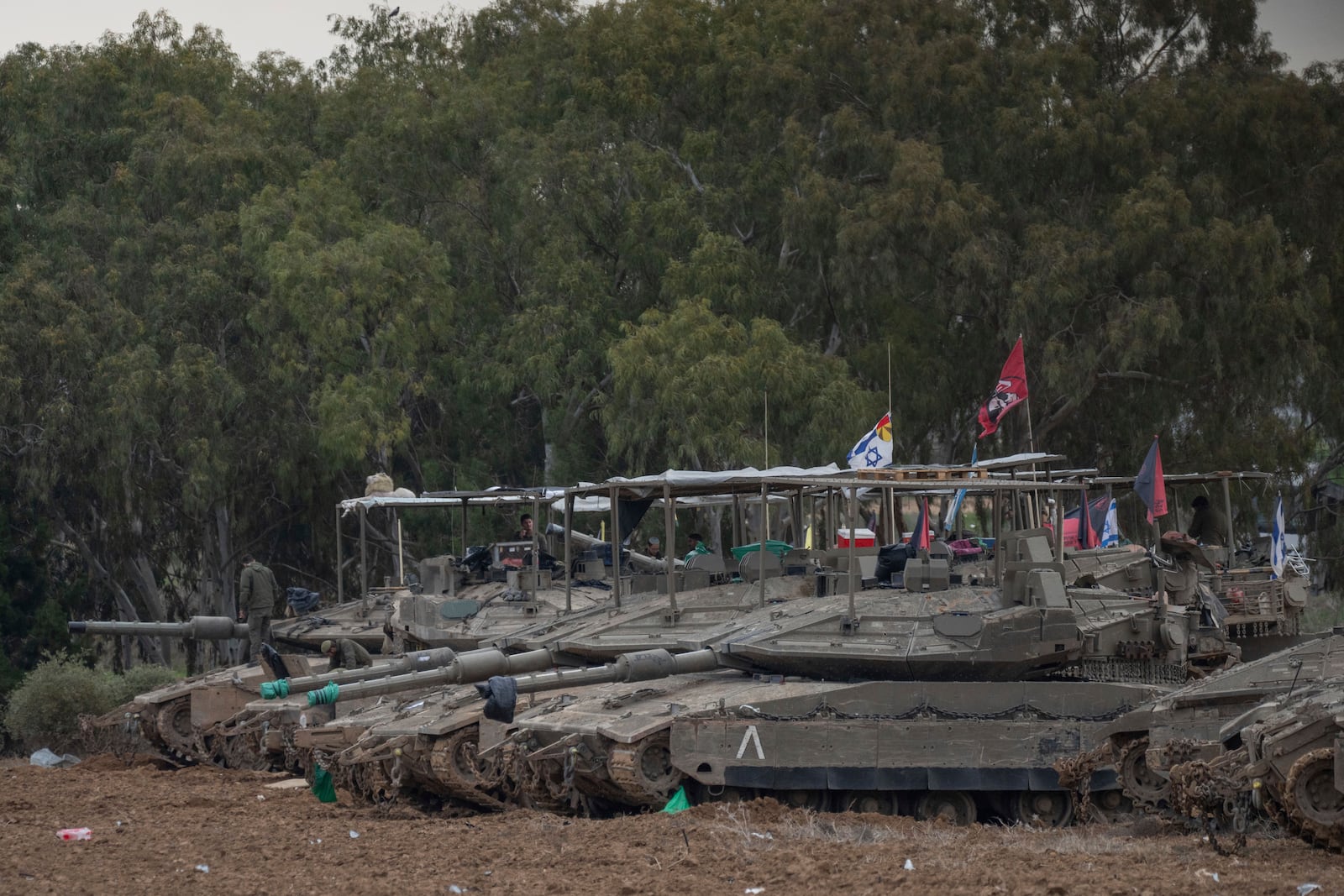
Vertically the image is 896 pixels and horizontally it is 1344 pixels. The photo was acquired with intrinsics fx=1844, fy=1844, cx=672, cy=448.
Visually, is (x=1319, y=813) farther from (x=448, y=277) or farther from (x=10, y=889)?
(x=448, y=277)

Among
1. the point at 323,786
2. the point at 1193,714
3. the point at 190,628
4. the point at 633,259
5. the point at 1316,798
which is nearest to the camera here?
the point at 1316,798

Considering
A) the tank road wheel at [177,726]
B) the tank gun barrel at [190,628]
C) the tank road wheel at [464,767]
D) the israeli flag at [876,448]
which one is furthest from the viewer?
the israeli flag at [876,448]

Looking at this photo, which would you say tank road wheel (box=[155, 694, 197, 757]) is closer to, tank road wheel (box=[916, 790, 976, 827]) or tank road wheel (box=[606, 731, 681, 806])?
tank road wheel (box=[606, 731, 681, 806])

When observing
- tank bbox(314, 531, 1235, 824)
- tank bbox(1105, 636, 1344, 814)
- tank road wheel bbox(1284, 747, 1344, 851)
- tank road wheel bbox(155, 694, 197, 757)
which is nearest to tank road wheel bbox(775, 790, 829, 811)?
tank bbox(314, 531, 1235, 824)

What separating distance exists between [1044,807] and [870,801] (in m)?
1.46

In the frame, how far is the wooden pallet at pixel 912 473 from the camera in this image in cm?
1875

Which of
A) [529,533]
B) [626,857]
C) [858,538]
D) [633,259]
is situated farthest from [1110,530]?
[626,857]

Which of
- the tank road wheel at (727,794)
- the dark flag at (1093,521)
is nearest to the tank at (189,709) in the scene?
the tank road wheel at (727,794)

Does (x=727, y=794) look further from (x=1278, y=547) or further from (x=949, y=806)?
(x=1278, y=547)

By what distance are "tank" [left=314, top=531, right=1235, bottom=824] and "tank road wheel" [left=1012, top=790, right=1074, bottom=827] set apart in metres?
0.01

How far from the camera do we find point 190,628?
84.8 feet

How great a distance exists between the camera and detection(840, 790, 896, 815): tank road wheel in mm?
15570

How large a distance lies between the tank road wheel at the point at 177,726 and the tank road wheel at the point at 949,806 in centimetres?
1063

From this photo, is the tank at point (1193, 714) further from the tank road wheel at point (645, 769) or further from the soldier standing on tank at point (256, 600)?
the soldier standing on tank at point (256, 600)
